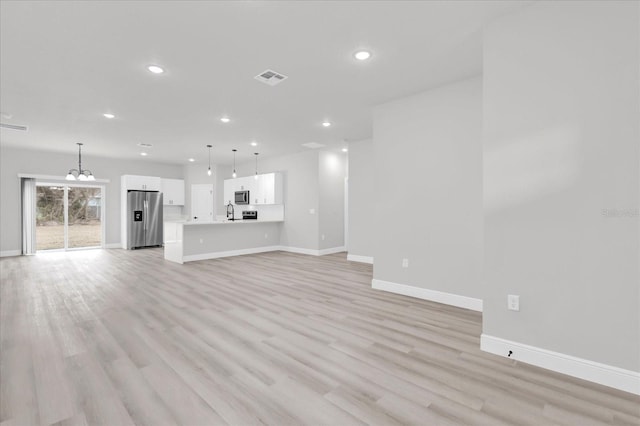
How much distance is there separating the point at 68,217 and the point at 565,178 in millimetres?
10958

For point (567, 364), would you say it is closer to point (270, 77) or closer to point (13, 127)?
point (270, 77)

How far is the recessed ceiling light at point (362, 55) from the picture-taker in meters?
2.97

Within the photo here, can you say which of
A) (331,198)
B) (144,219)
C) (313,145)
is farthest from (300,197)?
(144,219)

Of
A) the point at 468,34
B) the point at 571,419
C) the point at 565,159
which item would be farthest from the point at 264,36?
the point at 571,419

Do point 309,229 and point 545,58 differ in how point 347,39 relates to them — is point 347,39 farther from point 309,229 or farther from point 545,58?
point 309,229

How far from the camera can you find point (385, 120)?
4359 mm

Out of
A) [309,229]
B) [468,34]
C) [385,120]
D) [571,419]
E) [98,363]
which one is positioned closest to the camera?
[571,419]

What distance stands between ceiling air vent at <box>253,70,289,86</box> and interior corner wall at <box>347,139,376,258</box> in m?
3.38

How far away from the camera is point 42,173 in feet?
26.0

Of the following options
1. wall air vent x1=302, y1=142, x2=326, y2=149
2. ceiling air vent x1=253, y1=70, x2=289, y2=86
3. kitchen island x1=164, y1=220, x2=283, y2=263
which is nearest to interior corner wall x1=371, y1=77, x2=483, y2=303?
ceiling air vent x1=253, y1=70, x2=289, y2=86

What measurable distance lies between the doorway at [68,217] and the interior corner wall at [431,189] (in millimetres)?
8859

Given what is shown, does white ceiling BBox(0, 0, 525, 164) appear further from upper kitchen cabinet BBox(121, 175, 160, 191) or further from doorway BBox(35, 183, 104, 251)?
doorway BBox(35, 183, 104, 251)

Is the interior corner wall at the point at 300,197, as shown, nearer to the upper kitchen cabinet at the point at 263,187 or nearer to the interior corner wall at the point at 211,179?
the upper kitchen cabinet at the point at 263,187

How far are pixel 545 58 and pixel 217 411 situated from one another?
3.39 m
